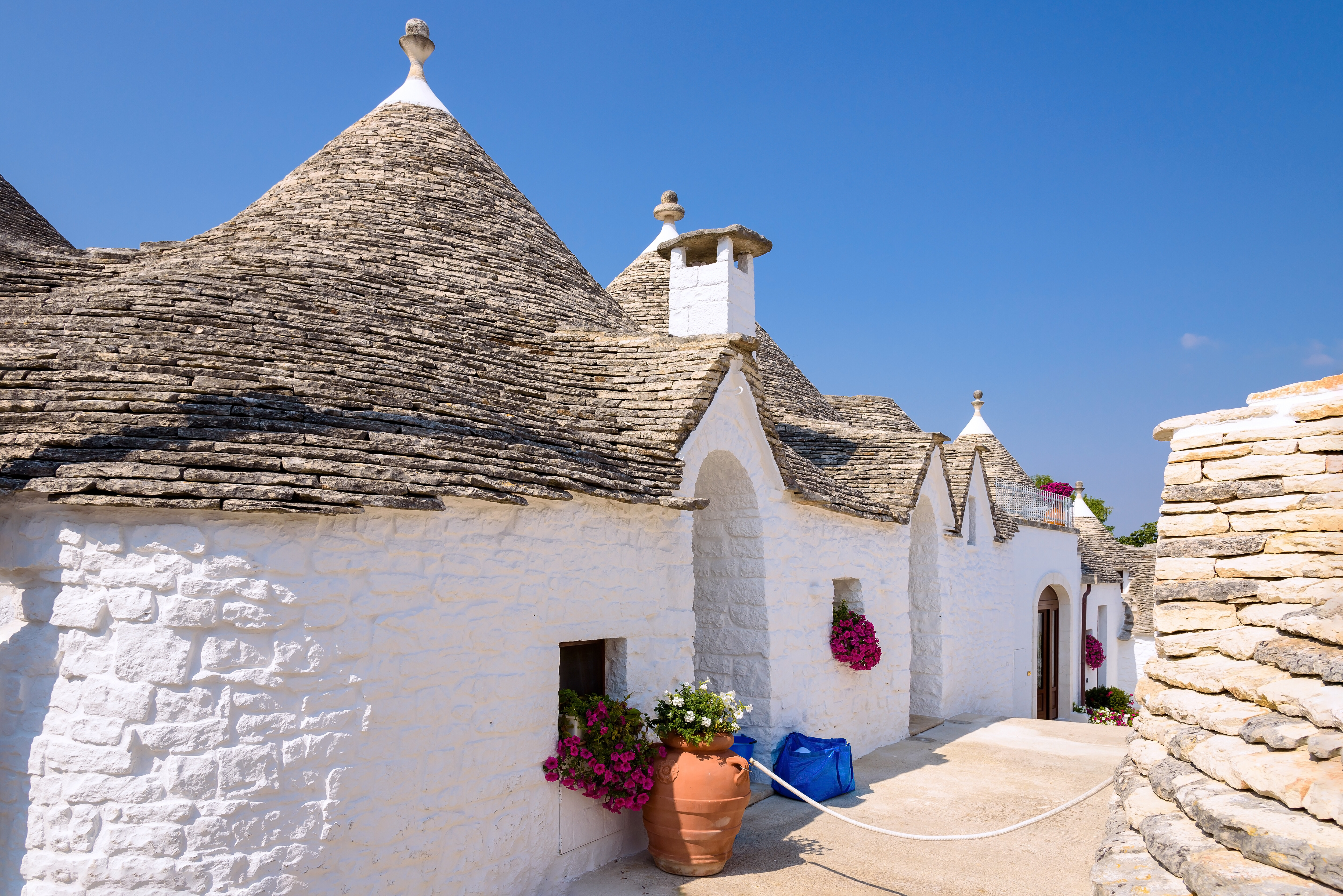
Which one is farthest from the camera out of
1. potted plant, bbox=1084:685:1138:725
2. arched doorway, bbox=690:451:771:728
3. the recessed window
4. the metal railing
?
potted plant, bbox=1084:685:1138:725

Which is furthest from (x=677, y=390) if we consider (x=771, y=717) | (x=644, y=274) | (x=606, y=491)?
(x=644, y=274)

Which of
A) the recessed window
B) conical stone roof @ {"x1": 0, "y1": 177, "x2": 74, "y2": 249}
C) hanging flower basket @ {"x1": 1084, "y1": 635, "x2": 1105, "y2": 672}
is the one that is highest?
conical stone roof @ {"x1": 0, "y1": 177, "x2": 74, "y2": 249}

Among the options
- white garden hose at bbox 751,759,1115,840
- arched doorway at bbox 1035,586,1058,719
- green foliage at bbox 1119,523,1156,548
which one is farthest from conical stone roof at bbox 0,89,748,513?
green foliage at bbox 1119,523,1156,548

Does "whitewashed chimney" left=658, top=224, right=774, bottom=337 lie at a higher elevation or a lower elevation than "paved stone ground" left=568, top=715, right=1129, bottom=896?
higher

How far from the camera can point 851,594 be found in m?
9.65

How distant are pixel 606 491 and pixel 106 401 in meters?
2.87

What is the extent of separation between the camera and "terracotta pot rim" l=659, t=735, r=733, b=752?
5.98 meters

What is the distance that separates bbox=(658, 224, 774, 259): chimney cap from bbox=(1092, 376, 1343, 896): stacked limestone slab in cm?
612

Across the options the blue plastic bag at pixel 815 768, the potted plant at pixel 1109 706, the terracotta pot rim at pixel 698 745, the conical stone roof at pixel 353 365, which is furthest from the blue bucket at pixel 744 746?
the potted plant at pixel 1109 706

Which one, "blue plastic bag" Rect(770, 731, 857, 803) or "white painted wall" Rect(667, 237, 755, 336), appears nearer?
"blue plastic bag" Rect(770, 731, 857, 803)

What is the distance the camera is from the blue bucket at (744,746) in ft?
23.9

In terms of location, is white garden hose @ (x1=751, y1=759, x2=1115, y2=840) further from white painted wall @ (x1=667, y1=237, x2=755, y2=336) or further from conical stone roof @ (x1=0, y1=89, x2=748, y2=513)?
white painted wall @ (x1=667, y1=237, x2=755, y2=336)

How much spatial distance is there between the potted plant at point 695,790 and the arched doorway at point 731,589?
176 cm

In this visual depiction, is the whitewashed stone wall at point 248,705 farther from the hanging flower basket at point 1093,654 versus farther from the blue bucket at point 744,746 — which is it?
the hanging flower basket at point 1093,654
